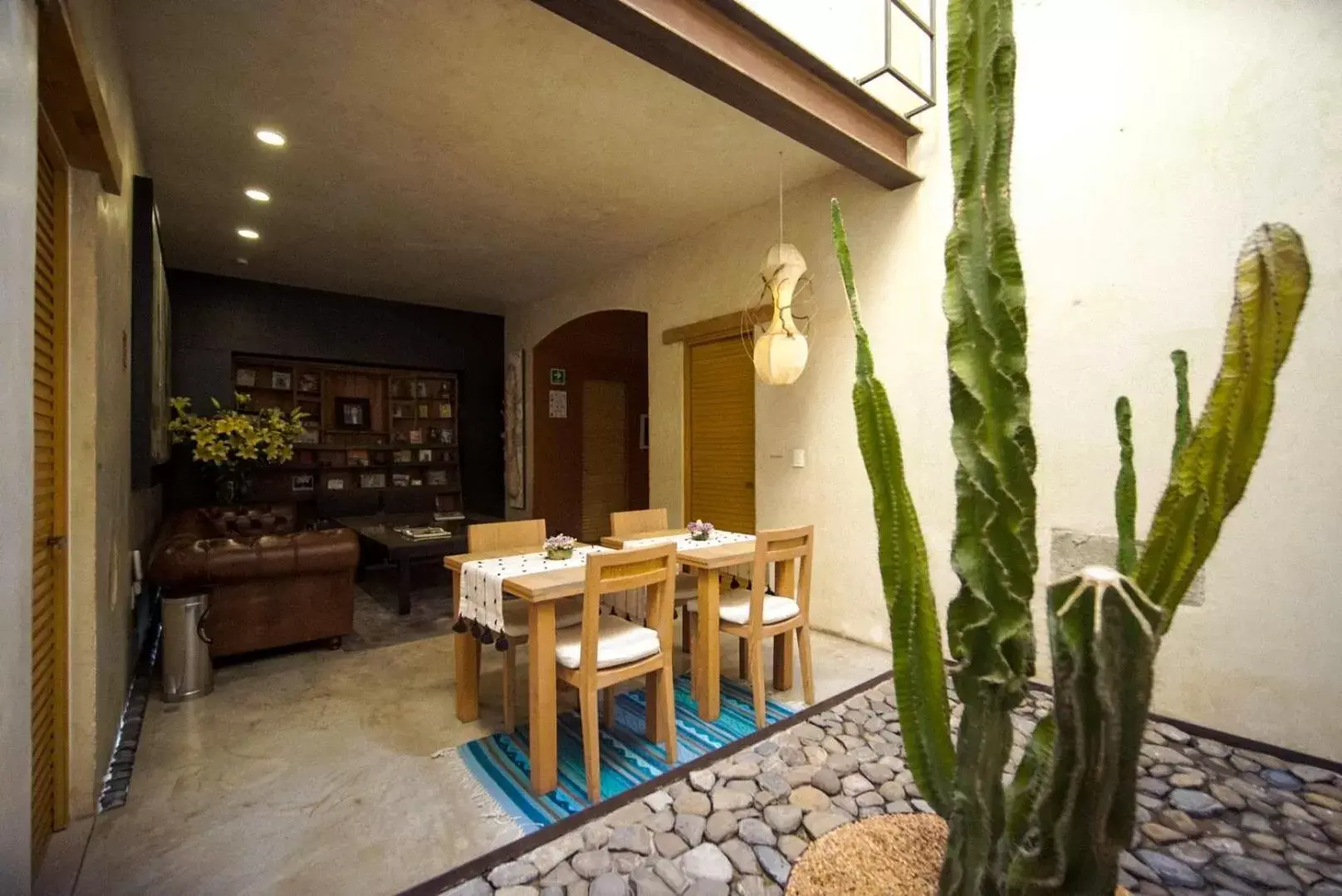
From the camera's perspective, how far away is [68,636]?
1.68 metres

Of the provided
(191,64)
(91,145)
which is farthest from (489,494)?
(91,145)

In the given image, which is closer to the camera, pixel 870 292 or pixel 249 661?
pixel 249 661

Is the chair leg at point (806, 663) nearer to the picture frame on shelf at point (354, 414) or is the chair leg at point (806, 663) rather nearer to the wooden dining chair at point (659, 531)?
the wooden dining chair at point (659, 531)

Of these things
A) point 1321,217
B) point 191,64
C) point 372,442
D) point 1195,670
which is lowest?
point 1195,670

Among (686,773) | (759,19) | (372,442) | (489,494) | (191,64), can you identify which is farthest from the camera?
(489,494)

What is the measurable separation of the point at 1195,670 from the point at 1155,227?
1.77 meters

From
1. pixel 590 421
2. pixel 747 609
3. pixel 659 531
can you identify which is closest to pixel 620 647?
pixel 747 609

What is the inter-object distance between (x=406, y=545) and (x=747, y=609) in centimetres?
264

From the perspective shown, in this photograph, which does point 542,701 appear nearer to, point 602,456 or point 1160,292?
point 1160,292

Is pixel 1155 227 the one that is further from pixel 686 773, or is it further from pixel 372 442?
pixel 372 442

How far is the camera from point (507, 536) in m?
2.70

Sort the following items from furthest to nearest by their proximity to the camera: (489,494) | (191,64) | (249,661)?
(489,494), (249,661), (191,64)

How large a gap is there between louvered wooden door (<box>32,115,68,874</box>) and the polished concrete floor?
23 cm

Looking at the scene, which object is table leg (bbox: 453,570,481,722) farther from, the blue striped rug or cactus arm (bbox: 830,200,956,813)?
cactus arm (bbox: 830,200,956,813)
